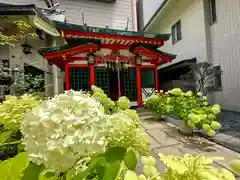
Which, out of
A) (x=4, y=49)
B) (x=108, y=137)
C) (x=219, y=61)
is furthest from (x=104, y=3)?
(x=108, y=137)

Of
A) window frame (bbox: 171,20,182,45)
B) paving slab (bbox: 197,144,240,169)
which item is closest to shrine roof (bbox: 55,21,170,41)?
window frame (bbox: 171,20,182,45)

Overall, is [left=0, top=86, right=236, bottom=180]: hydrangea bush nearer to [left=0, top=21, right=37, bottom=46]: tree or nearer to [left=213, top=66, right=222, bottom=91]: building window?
[left=0, top=21, right=37, bottom=46]: tree

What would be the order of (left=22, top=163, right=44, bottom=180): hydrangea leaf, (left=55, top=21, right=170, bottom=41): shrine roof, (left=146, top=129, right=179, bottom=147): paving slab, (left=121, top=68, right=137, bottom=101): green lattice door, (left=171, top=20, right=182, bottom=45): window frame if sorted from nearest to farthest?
(left=22, top=163, right=44, bottom=180): hydrangea leaf → (left=146, top=129, right=179, bottom=147): paving slab → (left=55, top=21, right=170, bottom=41): shrine roof → (left=121, top=68, right=137, bottom=101): green lattice door → (left=171, top=20, right=182, bottom=45): window frame

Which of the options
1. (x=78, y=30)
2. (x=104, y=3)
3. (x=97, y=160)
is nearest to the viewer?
(x=97, y=160)

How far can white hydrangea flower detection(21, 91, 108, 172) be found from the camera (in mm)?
613

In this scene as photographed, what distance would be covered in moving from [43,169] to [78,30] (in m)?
7.37

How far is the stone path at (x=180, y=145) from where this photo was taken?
3334mm

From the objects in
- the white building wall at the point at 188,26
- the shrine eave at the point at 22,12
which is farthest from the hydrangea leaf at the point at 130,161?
the white building wall at the point at 188,26

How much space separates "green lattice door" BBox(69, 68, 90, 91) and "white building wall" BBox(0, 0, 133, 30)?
183 inches

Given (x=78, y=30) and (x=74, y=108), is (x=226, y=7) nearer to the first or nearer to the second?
(x=78, y=30)

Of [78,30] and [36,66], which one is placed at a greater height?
[78,30]

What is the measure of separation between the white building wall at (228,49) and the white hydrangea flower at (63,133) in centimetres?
786

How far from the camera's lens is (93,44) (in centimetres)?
756

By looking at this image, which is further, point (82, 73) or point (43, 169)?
point (82, 73)
